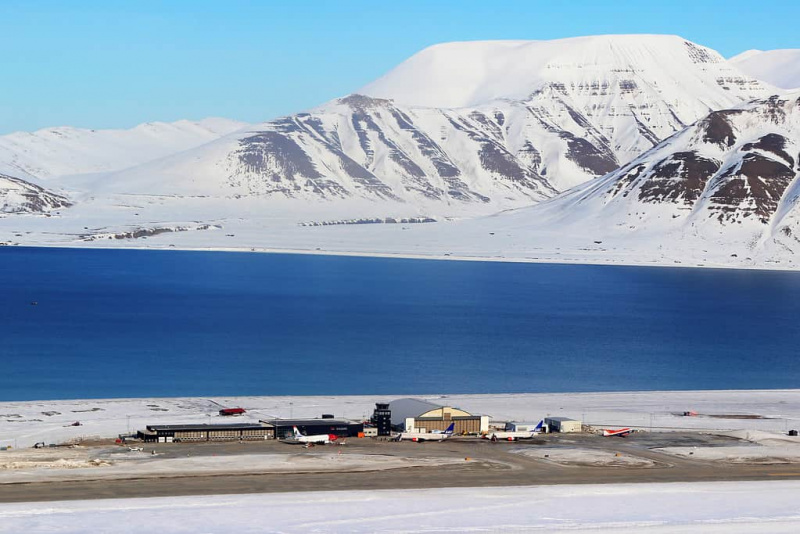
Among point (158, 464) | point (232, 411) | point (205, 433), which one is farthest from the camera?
point (232, 411)

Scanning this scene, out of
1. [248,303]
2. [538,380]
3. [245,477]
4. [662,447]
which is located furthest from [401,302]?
[245,477]

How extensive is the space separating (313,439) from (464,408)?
19.9 meters

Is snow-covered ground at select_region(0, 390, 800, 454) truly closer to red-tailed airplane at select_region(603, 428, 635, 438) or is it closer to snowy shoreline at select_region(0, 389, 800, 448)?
snowy shoreline at select_region(0, 389, 800, 448)

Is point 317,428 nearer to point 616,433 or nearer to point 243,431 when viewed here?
point 243,431

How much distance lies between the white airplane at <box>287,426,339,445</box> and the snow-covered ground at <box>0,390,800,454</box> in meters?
9.27

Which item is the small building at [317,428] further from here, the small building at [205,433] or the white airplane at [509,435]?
the white airplane at [509,435]

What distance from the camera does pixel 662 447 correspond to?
3145 inches

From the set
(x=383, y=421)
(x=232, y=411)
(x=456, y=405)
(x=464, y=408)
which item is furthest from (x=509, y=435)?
(x=232, y=411)

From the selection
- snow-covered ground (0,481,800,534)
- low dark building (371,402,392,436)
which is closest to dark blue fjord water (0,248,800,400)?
low dark building (371,402,392,436)

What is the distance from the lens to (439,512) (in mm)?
60062

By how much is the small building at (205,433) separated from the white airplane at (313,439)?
1.82 meters

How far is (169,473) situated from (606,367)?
212 feet

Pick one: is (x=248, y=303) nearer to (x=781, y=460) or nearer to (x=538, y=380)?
(x=538, y=380)

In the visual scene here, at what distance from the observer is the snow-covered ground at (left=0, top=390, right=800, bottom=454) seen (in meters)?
84.2
